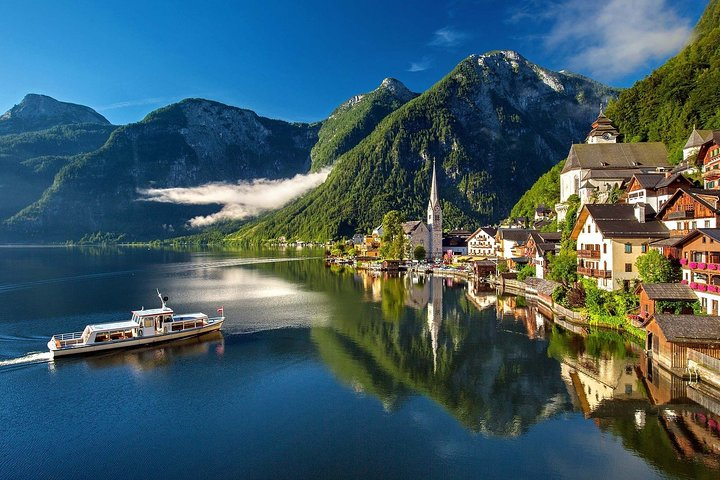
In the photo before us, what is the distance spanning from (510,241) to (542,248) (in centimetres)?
2799

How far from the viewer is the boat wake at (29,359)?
3984 centimetres

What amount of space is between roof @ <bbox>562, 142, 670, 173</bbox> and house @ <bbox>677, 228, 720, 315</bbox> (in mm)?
46768

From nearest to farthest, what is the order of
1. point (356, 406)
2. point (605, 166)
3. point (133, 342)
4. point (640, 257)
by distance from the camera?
point (356, 406) < point (133, 342) < point (640, 257) < point (605, 166)

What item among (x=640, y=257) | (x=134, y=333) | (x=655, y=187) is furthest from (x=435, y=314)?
(x=134, y=333)

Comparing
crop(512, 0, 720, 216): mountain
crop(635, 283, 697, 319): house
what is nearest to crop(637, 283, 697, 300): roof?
crop(635, 283, 697, 319): house

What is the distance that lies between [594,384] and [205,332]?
125 ft

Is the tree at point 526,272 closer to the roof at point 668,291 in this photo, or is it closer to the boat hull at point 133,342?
the roof at point 668,291

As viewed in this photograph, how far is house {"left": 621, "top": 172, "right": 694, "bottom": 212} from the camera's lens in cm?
5281

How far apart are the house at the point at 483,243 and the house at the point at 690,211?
70.0 metres

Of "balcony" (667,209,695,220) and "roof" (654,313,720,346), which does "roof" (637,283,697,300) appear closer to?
"roof" (654,313,720,346)

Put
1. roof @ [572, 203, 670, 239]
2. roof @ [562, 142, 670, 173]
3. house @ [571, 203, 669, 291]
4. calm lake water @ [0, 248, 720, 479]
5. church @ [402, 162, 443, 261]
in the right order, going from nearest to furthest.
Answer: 1. calm lake water @ [0, 248, 720, 479]
2. roof @ [572, 203, 670, 239]
3. house @ [571, 203, 669, 291]
4. roof @ [562, 142, 670, 173]
5. church @ [402, 162, 443, 261]

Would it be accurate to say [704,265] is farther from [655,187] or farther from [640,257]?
[655,187]

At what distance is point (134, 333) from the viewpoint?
151 ft

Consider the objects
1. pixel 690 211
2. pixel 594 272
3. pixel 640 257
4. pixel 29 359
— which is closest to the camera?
pixel 29 359
